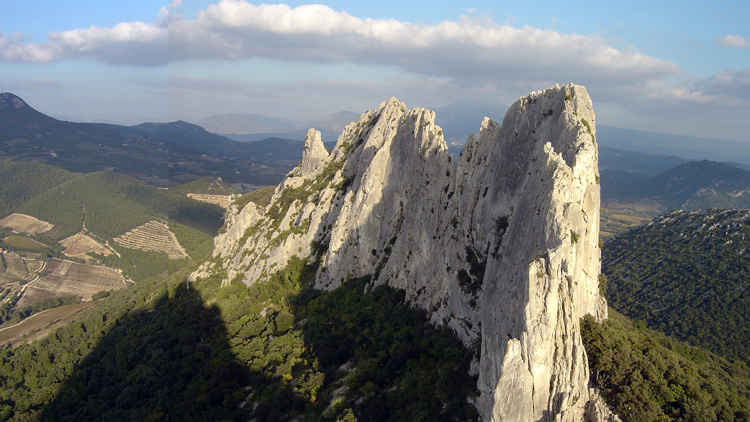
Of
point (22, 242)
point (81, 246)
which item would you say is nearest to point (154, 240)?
point (81, 246)

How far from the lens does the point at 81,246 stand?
180 meters

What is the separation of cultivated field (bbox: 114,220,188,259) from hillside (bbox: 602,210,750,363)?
479 ft

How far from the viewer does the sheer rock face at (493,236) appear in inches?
756

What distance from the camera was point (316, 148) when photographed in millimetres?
93250

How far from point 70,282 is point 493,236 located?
554ft

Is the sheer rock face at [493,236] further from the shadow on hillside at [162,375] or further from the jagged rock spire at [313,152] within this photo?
the jagged rock spire at [313,152]

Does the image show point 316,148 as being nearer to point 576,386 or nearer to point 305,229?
point 305,229

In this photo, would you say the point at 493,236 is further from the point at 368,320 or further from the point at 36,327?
the point at 36,327

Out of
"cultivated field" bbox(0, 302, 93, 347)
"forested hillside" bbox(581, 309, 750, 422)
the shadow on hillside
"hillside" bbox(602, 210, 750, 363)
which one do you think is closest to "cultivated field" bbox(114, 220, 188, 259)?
"cultivated field" bbox(0, 302, 93, 347)

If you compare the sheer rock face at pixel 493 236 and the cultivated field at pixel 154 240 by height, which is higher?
the sheer rock face at pixel 493 236

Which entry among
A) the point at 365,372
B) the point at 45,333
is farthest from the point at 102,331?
the point at 365,372

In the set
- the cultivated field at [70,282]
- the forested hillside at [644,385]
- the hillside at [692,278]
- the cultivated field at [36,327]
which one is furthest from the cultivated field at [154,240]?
the forested hillside at [644,385]

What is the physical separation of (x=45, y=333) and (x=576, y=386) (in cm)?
10474

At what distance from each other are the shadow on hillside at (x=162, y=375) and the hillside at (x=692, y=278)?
78.1 meters
